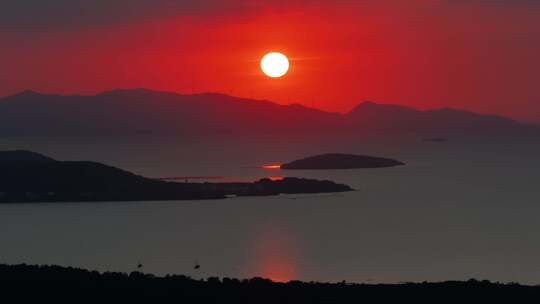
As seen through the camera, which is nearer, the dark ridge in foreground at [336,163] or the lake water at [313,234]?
the lake water at [313,234]

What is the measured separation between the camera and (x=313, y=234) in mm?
57812

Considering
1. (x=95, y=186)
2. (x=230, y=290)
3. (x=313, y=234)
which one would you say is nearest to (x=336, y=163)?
(x=95, y=186)

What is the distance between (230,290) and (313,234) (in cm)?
2895

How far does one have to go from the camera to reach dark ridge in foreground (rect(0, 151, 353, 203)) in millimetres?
80562

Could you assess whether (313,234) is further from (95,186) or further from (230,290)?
(95,186)

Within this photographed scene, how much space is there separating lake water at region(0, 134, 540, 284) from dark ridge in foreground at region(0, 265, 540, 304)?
10455 millimetres

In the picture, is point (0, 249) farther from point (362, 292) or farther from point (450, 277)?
point (362, 292)

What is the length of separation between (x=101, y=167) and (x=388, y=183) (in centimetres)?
2972

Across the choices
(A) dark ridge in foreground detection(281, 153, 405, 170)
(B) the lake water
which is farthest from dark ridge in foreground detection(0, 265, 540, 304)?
(A) dark ridge in foreground detection(281, 153, 405, 170)

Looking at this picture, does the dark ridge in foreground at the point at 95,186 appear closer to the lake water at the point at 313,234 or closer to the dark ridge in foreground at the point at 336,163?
the lake water at the point at 313,234

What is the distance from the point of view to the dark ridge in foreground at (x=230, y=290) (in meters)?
28.0

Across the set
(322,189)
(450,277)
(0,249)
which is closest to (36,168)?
(322,189)

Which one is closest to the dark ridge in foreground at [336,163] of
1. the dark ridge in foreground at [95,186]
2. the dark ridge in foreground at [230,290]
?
the dark ridge in foreground at [95,186]

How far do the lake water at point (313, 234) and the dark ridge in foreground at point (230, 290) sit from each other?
1046cm
